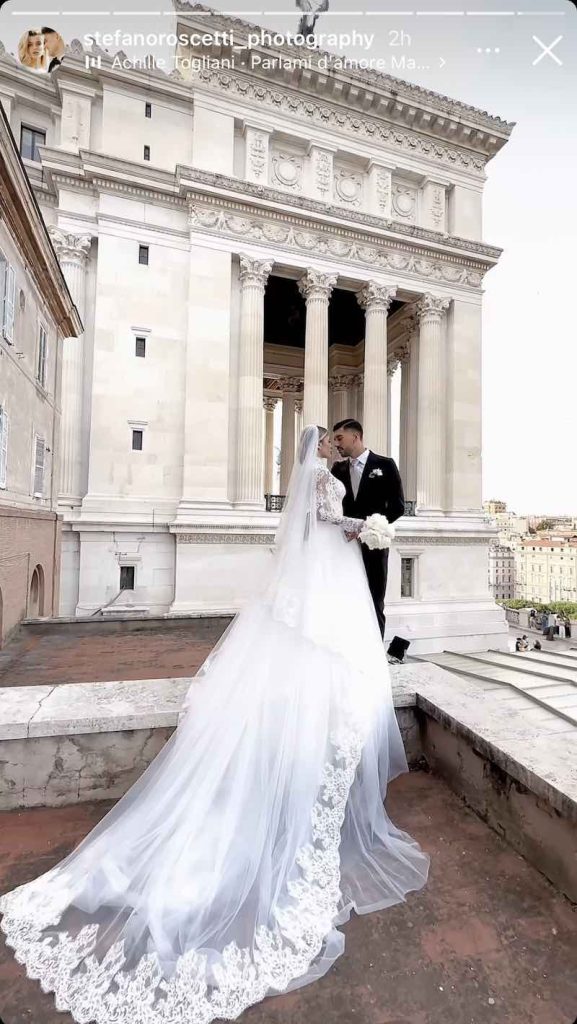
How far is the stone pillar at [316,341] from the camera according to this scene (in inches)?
776

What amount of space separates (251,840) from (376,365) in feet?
69.2

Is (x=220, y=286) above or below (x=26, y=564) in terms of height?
above

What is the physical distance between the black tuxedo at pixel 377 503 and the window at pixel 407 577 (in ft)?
57.0

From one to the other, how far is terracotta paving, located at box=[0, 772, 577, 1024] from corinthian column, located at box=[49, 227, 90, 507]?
15.6 metres

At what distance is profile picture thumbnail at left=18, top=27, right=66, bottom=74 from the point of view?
17.5 metres

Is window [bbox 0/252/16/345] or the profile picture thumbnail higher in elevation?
the profile picture thumbnail

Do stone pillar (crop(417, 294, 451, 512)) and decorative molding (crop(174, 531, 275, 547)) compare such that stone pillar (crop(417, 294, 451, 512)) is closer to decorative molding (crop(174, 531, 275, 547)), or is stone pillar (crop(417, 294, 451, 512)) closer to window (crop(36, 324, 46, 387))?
decorative molding (crop(174, 531, 275, 547))

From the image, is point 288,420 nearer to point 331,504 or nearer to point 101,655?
point 101,655

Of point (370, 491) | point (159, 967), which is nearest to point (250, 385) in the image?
point (370, 491)

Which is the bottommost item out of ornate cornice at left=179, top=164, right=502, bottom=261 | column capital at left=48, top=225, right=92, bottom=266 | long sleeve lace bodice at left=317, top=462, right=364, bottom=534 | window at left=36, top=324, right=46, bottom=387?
long sleeve lace bodice at left=317, top=462, right=364, bottom=534

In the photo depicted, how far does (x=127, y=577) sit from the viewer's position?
17609 millimetres

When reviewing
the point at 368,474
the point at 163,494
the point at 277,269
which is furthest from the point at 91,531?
the point at 368,474

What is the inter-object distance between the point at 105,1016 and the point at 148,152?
79.2 ft

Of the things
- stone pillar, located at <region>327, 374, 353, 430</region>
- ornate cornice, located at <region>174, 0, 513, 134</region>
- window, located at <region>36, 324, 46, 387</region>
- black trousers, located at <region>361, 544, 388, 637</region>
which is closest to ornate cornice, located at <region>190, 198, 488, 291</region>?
ornate cornice, located at <region>174, 0, 513, 134</region>
